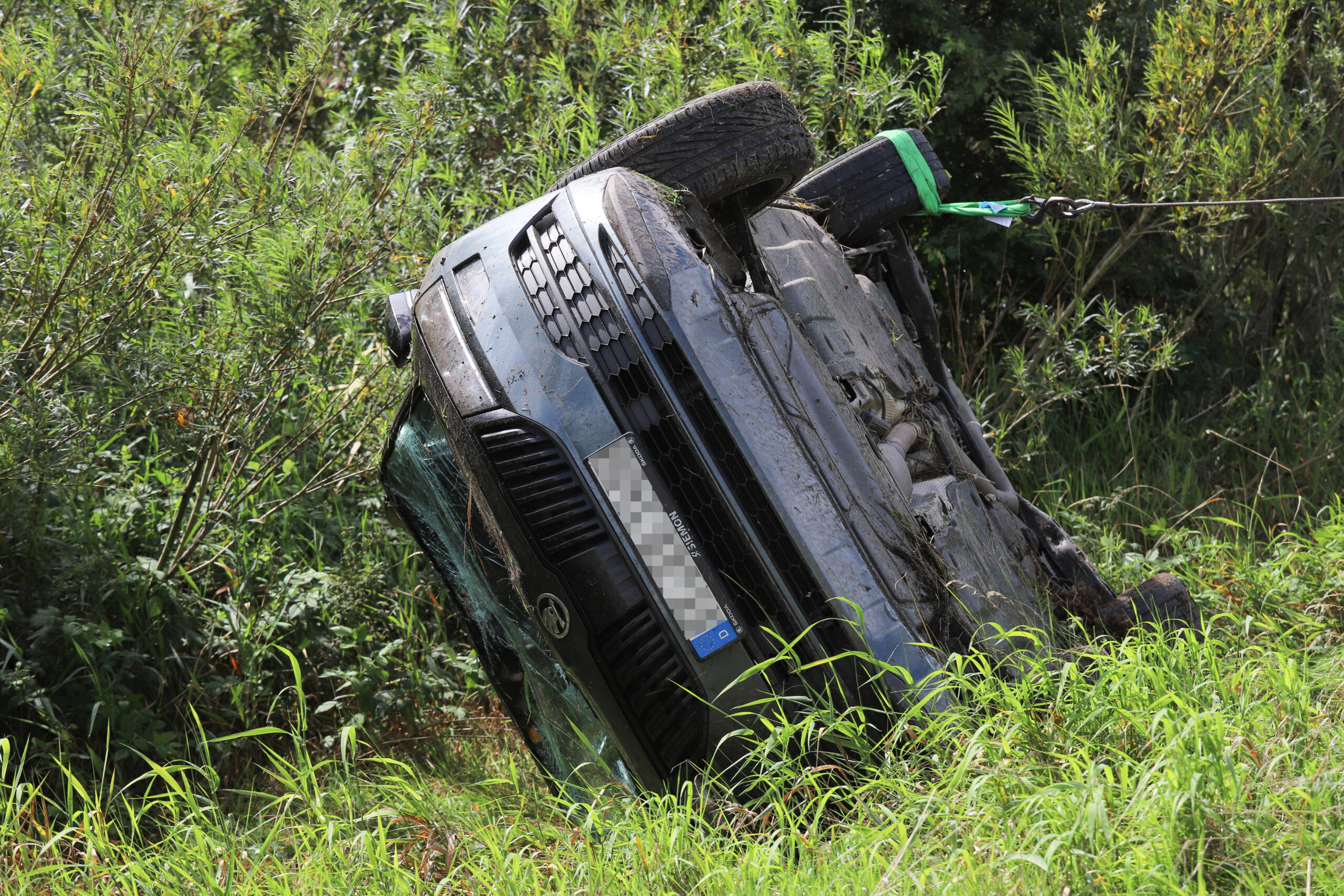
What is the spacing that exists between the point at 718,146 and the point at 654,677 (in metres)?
1.40

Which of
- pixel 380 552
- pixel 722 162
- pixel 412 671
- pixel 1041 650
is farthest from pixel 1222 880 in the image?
pixel 380 552

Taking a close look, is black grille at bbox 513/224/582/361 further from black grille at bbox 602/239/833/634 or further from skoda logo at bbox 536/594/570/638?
skoda logo at bbox 536/594/570/638

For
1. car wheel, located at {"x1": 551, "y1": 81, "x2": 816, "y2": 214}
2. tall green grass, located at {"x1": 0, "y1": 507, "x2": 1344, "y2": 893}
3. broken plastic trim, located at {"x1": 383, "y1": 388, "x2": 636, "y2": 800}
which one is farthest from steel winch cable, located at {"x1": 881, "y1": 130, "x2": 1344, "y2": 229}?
broken plastic trim, located at {"x1": 383, "y1": 388, "x2": 636, "y2": 800}

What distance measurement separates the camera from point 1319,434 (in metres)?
4.50

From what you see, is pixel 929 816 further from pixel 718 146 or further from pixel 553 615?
pixel 718 146

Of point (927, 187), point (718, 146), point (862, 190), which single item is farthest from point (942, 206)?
point (718, 146)

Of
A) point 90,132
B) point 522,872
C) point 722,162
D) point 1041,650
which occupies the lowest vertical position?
point 1041,650

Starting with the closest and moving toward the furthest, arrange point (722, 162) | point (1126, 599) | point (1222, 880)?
point (1222, 880) < point (722, 162) < point (1126, 599)

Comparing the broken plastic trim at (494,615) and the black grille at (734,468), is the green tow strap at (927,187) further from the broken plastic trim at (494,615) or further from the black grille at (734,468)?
the broken plastic trim at (494,615)

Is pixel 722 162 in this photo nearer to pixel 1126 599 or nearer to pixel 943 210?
pixel 943 210

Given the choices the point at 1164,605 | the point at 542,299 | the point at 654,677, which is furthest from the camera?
the point at 1164,605

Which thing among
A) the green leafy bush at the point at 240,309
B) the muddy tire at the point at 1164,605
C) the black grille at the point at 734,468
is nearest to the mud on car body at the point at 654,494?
the black grille at the point at 734,468

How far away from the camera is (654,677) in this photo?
209 centimetres

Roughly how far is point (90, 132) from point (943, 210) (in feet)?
9.08
